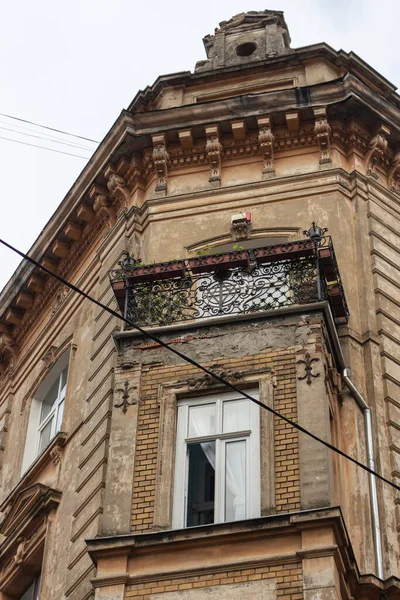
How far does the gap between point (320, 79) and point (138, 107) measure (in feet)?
11.0

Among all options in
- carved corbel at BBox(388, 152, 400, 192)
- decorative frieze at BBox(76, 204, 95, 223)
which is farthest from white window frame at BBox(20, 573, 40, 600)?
carved corbel at BBox(388, 152, 400, 192)

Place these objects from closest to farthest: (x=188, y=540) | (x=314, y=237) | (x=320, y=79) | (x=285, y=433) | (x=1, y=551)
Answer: (x=188, y=540)
(x=285, y=433)
(x=314, y=237)
(x=1, y=551)
(x=320, y=79)

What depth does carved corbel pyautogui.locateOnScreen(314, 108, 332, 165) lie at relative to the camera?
66.0 feet

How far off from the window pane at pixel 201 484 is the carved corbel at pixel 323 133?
6.52 meters

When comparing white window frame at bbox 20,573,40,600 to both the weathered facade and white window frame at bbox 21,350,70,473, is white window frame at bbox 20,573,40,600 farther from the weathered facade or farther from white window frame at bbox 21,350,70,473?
white window frame at bbox 21,350,70,473

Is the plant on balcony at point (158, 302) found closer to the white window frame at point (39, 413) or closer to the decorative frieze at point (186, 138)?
the white window frame at point (39, 413)

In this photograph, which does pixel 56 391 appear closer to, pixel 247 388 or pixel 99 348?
pixel 99 348

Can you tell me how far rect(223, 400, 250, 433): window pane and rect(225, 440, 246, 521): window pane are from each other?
0.23 meters

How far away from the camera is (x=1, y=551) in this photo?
1894 centimetres

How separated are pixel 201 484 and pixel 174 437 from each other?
791mm

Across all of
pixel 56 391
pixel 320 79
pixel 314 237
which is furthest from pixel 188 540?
pixel 320 79

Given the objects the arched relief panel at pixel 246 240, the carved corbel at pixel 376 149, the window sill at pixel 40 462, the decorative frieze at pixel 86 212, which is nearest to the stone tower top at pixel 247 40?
the carved corbel at pixel 376 149

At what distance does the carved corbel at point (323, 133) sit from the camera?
20125 mm

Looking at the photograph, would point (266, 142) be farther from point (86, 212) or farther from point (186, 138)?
point (86, 212)
